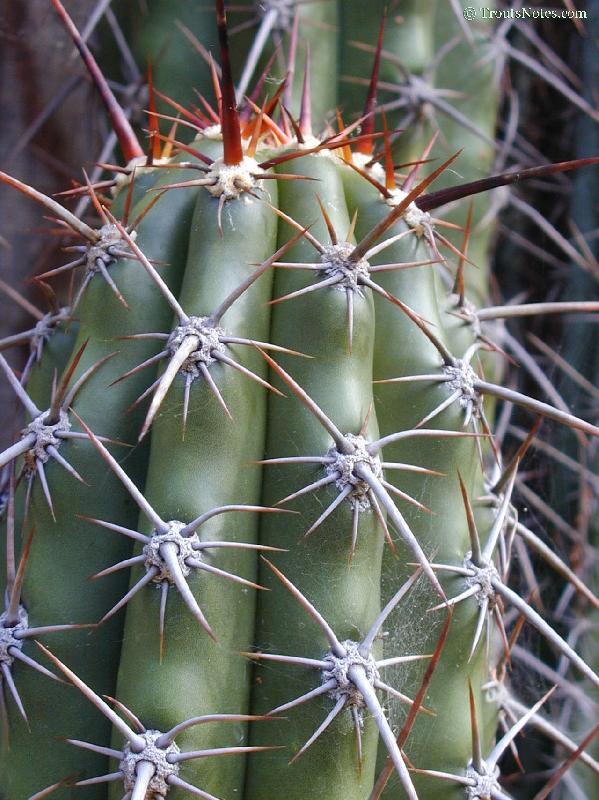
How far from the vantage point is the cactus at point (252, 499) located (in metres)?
1.09

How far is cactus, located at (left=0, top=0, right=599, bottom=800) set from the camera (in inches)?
43.1

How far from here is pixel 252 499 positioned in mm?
1183

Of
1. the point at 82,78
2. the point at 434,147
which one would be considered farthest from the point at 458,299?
the point at 82,78

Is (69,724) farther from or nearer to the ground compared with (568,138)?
nearer to the ground

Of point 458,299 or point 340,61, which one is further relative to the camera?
point 340,61

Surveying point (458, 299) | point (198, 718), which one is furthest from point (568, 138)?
point (198, 718)

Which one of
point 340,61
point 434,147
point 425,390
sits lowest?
point 425,390

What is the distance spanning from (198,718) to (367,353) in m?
0.54

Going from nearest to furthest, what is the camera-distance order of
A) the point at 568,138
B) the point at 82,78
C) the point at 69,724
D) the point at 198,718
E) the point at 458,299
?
the point at 198,718, the point at 69,724, the point at 458,299, the point at 82,78, the point at 568,138

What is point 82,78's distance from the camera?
197 centimetres

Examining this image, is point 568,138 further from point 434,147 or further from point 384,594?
point 384,594

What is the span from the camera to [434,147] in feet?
6.85

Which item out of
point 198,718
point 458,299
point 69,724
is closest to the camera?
point 198,718

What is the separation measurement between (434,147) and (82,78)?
83 centimetres
